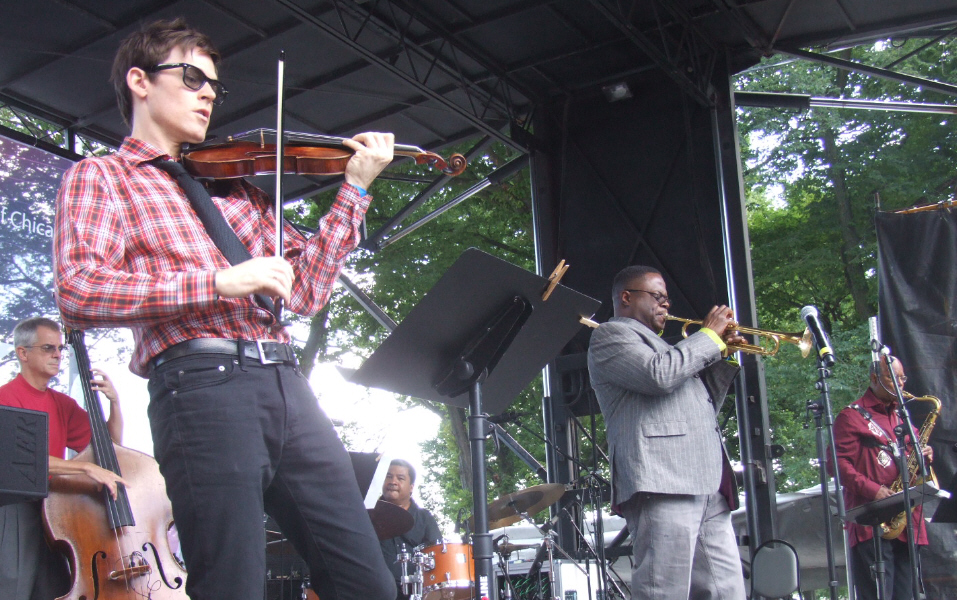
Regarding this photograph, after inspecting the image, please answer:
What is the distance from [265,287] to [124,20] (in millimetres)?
5799

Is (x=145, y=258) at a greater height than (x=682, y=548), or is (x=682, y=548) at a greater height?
(x=145, y=258)

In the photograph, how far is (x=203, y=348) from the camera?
6.48 ft

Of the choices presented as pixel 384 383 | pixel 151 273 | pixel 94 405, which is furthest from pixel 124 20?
pixel 151 273

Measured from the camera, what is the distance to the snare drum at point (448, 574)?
23.0 feet

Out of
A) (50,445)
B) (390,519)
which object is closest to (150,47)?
(50,445)

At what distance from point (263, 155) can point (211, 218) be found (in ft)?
0.82

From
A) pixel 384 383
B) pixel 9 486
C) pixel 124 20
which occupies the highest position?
pixel 124 20

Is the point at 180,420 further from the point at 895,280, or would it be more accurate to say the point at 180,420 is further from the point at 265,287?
the point at 895,280

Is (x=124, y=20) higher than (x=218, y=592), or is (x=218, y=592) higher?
(x=124, y=20)

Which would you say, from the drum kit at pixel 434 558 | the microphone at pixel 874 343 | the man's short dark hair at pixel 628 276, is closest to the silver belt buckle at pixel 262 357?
the man's short dark hair at pixel 628 276

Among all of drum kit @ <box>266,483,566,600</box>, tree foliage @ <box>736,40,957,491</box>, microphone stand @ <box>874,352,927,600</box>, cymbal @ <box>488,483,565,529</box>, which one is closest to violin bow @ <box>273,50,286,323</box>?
microphone stand @ <box>874,352,927,600</box>

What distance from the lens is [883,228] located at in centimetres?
720

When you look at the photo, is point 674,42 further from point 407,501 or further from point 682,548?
point 682,548

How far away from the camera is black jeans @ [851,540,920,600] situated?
5.75 metres
